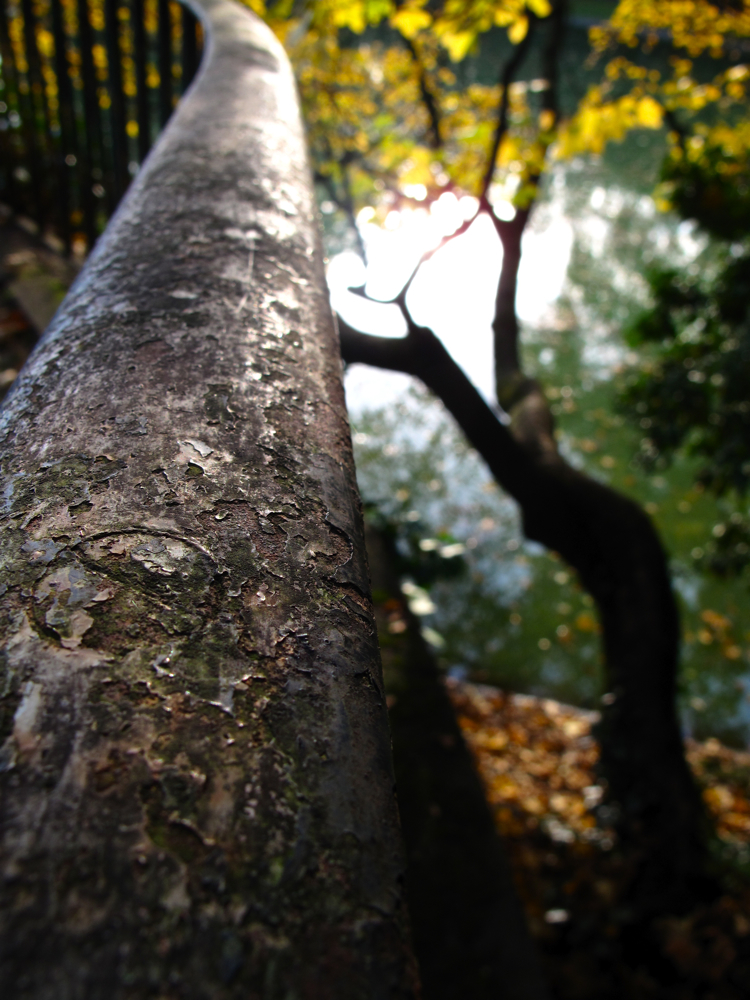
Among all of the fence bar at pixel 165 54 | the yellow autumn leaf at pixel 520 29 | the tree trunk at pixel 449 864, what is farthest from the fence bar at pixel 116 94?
the yellow autumn leaf at pixel 520 29

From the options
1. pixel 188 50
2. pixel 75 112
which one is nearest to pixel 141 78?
pixel 188 50

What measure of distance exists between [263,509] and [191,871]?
236 mm

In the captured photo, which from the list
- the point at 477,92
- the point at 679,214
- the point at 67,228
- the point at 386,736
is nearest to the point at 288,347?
the point at 386,736

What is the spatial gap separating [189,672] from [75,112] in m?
3.80

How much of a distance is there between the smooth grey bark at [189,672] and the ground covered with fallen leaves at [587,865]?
2.80 m

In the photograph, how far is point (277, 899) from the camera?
27 cm

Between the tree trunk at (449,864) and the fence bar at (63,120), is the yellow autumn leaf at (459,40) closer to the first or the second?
the fence bar at (63,120)

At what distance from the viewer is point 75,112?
119 inches

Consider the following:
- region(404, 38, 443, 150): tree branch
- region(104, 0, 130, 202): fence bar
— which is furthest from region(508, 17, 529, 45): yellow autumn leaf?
region(104, 0, 130, 202): fence bar

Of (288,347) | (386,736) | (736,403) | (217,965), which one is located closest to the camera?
(217,965)

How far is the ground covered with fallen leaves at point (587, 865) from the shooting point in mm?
2252

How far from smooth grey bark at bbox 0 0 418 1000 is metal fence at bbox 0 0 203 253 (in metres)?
2.57

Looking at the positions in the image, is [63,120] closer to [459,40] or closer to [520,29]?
[459,40]

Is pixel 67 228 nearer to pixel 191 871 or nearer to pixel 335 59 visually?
pixel 191 871
